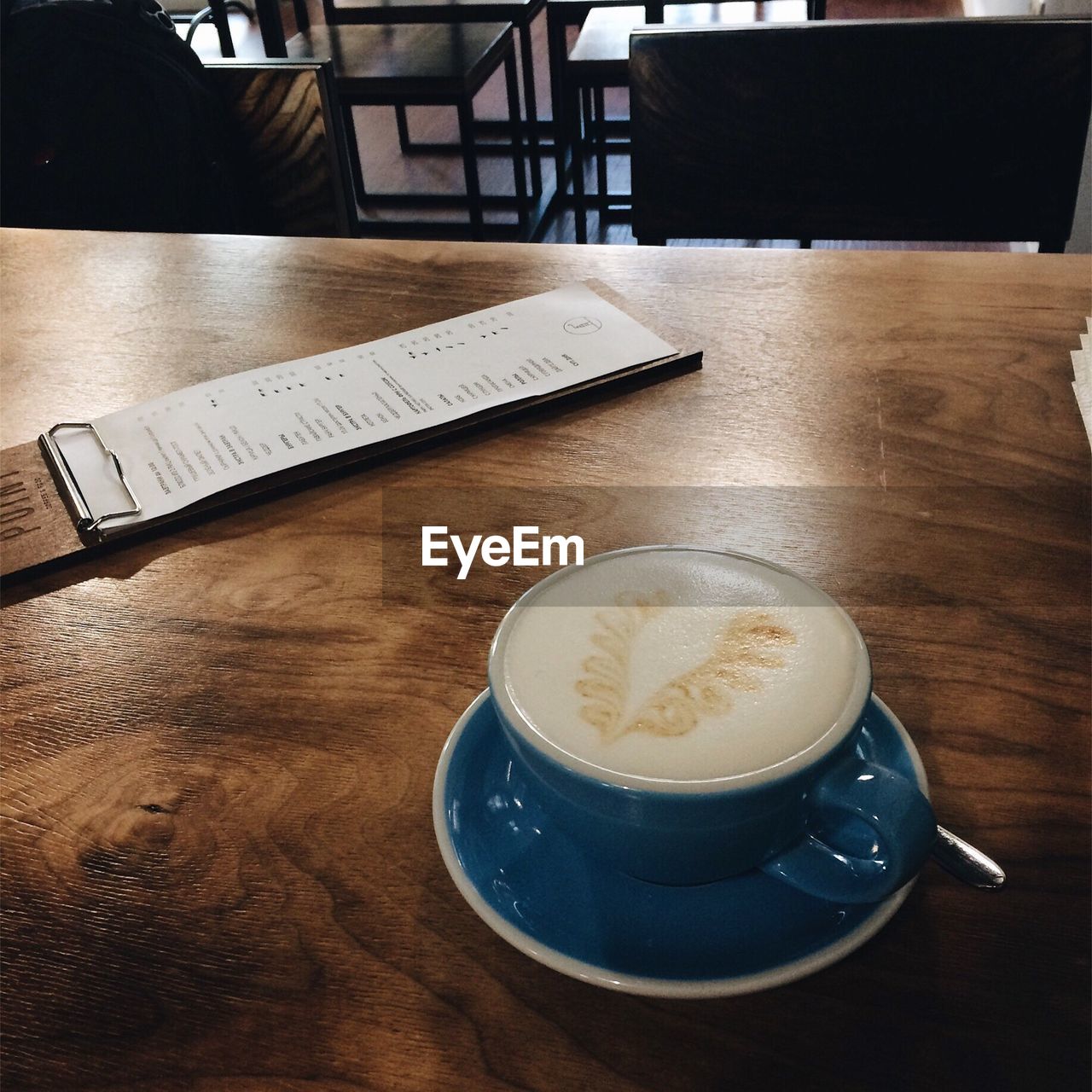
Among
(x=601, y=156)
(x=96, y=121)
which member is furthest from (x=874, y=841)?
(x=601, y=156)

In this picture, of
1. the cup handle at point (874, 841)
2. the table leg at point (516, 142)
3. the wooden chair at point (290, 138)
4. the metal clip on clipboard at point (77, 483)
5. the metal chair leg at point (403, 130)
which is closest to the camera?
the cup handle at point (874, 841)

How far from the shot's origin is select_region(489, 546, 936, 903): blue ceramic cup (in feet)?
0.89

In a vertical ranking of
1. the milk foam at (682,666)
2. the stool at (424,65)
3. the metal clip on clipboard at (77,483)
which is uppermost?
the milk foam at (682,666)

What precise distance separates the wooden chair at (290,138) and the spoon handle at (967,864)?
2.97 feet

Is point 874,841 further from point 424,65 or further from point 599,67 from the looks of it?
point 424,65

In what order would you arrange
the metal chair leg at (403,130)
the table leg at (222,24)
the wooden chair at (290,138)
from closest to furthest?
the wooden chair at (290,138), the table leg at (222,24), the metal chair leg at (403,130)

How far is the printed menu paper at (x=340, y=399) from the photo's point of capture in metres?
0.54

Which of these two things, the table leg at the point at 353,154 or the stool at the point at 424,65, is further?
the table leg at the point at 353,154

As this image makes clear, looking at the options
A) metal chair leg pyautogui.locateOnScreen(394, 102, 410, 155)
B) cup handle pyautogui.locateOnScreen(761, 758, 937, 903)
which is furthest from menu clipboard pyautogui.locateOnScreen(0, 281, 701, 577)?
metal chair leg pyautogui.locateOnScreen(394, 102, 410, 155)

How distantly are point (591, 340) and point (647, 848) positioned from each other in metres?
0.40

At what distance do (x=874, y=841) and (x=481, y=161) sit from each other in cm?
278

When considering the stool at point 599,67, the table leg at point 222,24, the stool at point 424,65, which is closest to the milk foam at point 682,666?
the stool at point 599,67

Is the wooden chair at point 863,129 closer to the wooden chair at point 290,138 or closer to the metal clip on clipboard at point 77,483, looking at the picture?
the wooden chair at point 290,138

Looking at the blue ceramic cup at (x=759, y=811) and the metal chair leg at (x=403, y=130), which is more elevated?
the blue ceramic cup at (x=759, y=811)
